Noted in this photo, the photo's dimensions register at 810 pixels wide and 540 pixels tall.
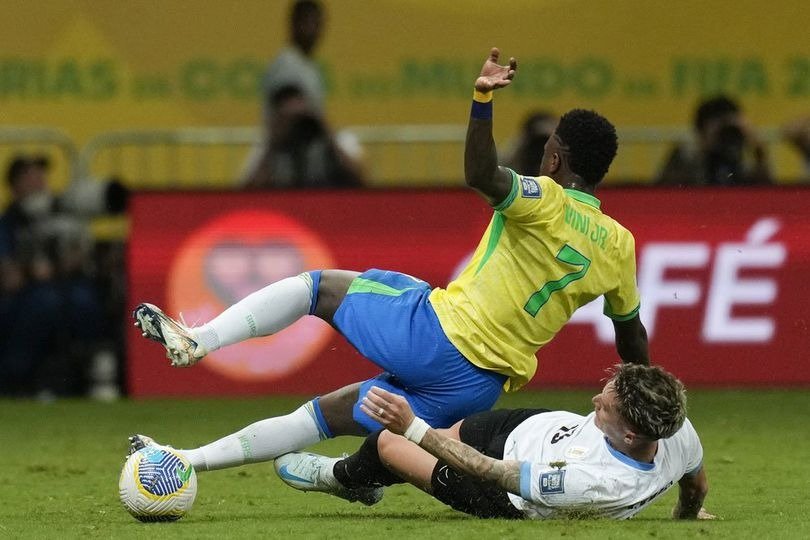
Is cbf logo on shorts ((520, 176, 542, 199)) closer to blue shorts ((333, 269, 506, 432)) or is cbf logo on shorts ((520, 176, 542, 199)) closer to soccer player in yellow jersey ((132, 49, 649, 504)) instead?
soccer player in yellow jersey ((132, 49, 649, 504))

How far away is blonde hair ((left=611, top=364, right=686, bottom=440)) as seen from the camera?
6.62 m

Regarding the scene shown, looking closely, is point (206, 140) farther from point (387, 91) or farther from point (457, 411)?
point (457, 411)

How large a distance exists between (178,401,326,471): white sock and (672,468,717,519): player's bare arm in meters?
1.55

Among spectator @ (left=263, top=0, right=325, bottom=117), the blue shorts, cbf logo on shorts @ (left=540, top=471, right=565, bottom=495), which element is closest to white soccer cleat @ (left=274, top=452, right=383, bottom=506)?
the blue shorts

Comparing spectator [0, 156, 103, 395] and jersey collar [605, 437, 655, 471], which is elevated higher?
jersey collar [605, 437, 655, 471]

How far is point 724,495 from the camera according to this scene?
816cm

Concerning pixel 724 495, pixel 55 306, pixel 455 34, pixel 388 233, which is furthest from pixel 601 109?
pixel 724 495

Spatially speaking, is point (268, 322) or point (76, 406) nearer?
point (268, 322)

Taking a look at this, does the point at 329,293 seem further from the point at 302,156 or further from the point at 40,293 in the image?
the point at 40,293

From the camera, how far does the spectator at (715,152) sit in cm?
1345

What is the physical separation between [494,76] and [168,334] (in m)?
1.66

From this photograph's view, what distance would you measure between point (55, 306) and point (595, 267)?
6.84 meters

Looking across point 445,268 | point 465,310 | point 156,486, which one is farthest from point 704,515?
point 445,268

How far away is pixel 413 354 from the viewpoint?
7.37 metres
